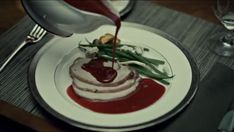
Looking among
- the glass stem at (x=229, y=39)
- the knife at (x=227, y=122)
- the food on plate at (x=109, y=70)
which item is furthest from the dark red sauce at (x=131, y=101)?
the glass stem at (x=229, y=39)

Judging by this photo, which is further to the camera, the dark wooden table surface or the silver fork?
the dark wooden table surface

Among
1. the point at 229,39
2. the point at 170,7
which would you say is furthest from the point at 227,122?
the point at 170,7

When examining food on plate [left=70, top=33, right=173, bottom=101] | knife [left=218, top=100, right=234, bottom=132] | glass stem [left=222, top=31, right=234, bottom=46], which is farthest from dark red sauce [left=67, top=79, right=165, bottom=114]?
glass stem [left=222, top=31, right=234, bottom=46]

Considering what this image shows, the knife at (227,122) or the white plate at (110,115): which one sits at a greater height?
the white plate at (110,115)

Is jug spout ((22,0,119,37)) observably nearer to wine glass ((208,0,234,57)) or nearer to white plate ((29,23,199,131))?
white plate ((29,23,199,131))

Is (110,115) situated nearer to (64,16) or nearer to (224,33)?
(64,16)

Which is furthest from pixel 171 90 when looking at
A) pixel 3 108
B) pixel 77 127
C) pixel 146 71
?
pixel 3 108

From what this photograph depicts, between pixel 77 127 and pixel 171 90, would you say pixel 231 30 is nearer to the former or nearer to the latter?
pixel 171 90

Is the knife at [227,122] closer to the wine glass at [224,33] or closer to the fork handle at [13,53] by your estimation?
the wine glass at [224,33]
